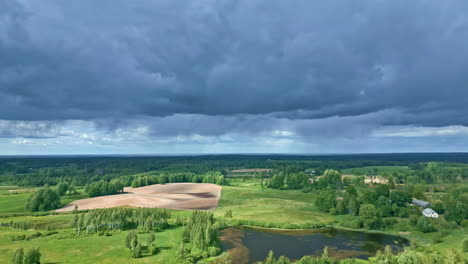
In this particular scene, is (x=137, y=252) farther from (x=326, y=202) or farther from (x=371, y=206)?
(x=371, y=206)

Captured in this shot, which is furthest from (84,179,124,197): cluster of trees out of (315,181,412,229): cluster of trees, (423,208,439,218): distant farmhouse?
(423,208,439,218): distant farmhouse

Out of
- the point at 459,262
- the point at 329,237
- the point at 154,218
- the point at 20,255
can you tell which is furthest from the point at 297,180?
the point at 20,255

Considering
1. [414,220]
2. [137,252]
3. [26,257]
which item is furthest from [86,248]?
[414,220]

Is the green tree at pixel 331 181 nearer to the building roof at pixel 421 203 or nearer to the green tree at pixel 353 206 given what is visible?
the building roof at pixel 421 203

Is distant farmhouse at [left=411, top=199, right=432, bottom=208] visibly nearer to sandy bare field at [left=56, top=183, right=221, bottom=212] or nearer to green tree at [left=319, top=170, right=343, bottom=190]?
green tree at [left=319, top=170, right=343, bottom=190]

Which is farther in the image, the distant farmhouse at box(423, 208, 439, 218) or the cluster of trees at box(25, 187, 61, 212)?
the cluster of trees at box(25, 187, 61, 212)

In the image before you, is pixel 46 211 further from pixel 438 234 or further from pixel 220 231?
pixel 438 234

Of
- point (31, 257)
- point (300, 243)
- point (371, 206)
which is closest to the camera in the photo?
point (31, 257)
